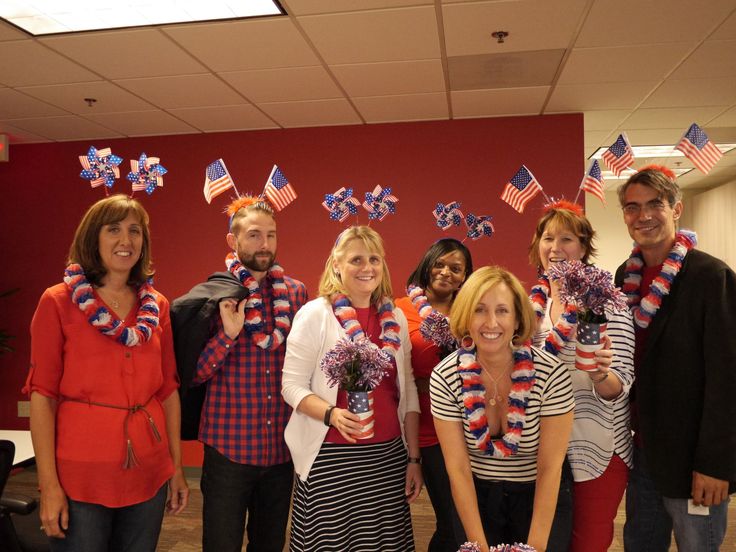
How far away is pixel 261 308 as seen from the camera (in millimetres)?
2729

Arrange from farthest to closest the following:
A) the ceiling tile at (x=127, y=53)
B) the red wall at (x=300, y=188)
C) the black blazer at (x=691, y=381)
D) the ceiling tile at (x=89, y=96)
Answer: the red wall at (x=300, y=188) → the ceiling tile at (x=89, y=96) → the ceiling tile at (x=127, y=53) → the black blazer at (x=691, y=381)

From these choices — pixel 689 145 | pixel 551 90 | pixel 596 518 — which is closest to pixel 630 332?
pixel 596 518

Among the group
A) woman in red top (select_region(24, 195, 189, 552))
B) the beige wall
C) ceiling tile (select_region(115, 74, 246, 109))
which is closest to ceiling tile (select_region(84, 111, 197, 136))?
ceiling tile (select_region(115, 74, 246, 109))

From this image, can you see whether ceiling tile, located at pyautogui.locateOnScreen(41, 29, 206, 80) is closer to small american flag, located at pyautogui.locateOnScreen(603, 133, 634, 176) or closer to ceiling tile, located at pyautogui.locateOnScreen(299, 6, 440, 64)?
ceiling tile, located at pyautogui.locateOnScreen(299, 6, 440, 64)

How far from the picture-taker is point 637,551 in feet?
8.27

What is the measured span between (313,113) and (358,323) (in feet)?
10.4

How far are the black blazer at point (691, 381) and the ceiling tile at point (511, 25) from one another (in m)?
1.68

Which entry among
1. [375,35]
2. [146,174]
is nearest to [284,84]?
[375,35]

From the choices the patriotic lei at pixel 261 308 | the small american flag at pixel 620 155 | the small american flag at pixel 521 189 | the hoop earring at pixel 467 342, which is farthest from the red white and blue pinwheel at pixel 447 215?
the hoop earring at pixel 467 342

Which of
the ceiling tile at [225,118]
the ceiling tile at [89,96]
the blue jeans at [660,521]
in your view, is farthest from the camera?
the ceiling tile at [225,118]

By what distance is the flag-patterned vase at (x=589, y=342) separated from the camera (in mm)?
2045

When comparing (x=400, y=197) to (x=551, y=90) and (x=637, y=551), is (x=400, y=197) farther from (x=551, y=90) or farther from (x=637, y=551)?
(x=637, y=551)

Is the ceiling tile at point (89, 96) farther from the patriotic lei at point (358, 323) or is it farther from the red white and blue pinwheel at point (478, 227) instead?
the patriotic lei at point (358, 323)

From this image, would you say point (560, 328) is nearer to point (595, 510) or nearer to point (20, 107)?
point (595, 510)
